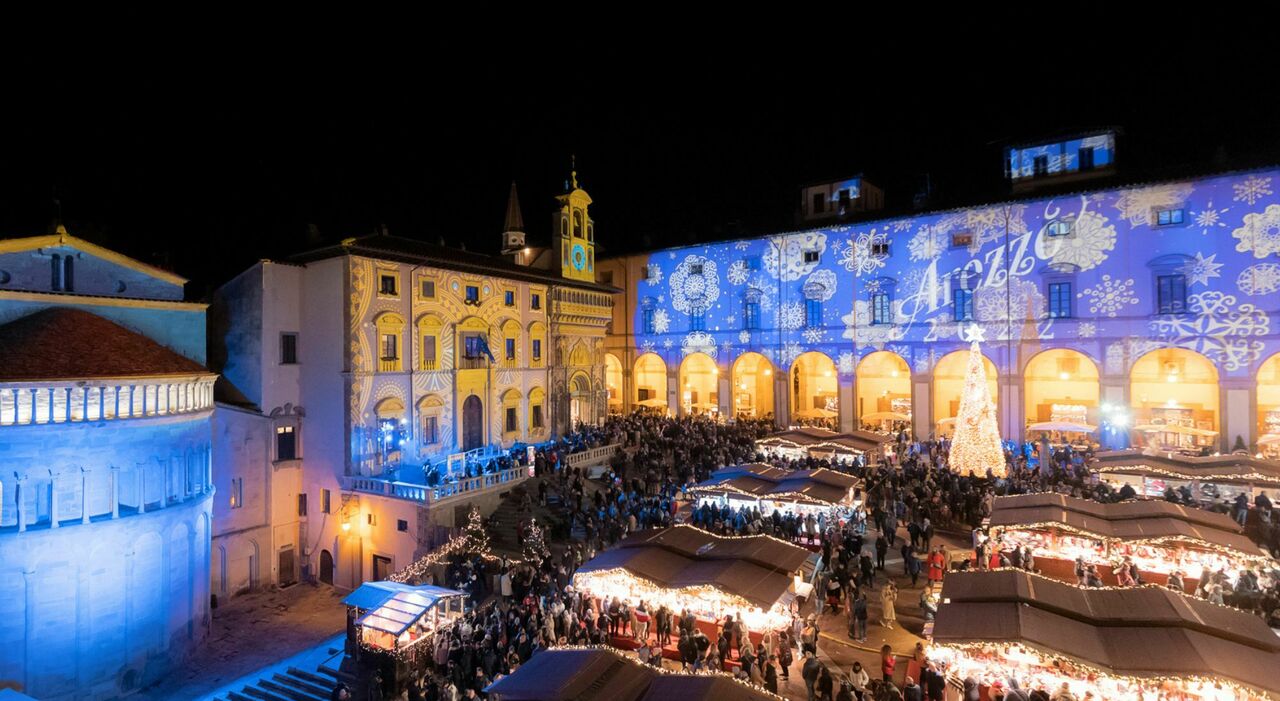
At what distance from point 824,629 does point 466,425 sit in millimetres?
21875

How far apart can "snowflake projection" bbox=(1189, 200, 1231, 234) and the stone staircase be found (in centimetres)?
3846

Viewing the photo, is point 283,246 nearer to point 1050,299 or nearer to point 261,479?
point 261,479

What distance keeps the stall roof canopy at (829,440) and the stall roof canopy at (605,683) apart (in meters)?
19.2

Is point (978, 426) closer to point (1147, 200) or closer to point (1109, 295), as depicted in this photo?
point (1109, 295)

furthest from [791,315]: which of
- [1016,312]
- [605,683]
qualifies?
[605,683]

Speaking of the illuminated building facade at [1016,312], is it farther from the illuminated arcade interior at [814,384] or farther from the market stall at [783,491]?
the market stall at [783,491]

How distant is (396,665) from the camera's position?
16.7 m

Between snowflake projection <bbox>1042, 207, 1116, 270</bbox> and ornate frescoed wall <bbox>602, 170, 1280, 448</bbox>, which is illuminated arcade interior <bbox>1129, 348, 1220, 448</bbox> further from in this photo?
snowflake projection <bbox>1042, 207, 1116, 270</bbox>

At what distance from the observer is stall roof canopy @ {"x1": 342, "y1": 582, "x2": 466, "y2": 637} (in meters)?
16.8

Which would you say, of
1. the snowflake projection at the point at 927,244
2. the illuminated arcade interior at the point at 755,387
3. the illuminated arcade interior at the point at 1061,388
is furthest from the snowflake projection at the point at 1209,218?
the illuminated arcade interior at the point at 755,387

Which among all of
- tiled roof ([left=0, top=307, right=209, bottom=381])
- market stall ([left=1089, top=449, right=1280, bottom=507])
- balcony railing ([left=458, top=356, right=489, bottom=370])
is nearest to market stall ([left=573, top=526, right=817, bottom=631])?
market stall ([left=1089, top=449, right=1280, bottom=507])

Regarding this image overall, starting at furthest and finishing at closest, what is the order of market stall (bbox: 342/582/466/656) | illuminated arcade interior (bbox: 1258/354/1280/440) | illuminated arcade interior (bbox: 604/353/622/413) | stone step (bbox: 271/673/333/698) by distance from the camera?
illuminated arcade interior (bbox: 604/353/622/413) < illuminated arcade interior (bbox: 1258/354/1280/440) < stone step (bbox: 271/673/333/698) < market stall (bbox: 342/582/466/656)

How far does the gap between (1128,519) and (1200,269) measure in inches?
762

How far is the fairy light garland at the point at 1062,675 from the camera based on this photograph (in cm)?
1023
